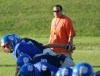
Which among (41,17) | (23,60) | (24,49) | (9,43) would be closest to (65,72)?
(23,60)

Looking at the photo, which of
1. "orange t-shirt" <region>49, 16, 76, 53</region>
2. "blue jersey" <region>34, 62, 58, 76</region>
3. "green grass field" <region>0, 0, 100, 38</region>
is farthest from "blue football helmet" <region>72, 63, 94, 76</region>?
"green grass field" <region>0, 0, 100, 38</region>

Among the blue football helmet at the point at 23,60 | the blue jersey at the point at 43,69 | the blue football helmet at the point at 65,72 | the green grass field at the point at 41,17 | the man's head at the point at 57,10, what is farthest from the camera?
the green grass field at the point at 41,17

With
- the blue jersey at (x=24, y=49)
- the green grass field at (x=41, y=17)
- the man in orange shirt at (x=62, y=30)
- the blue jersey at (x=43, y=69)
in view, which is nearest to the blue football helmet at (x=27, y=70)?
the blue jersey at (x=43, y=69)

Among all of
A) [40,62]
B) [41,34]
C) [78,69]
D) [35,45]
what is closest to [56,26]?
[35,45]

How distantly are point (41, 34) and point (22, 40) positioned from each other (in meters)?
33.0

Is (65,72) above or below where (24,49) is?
above

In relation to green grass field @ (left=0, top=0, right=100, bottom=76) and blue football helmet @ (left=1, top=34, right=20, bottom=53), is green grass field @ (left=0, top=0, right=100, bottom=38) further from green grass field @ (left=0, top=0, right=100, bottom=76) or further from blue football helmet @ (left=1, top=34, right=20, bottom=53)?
blue football helmet @ (left=1, top=34, right=20, bottom=53)

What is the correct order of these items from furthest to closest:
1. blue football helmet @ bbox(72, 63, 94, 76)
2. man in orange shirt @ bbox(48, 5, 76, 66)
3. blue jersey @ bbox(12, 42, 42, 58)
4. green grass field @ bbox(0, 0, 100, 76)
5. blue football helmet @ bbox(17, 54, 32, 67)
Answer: green grass field @ bbox(0, 0, 100, 76) → man in orange shirt @ bbox(48, 5, 76, 66) → blue jersey @ bbox(12, 42, 42, 58) → blue football helmet @ bbox(17, 54, 32, 67) → blue football helmet @ bbox(72, 63, 94, 76)

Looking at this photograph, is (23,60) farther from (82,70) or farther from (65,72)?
(82,70)

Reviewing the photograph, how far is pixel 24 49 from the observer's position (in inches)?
334

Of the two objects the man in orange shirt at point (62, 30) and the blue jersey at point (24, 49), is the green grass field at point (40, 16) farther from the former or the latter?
the blue jersey at point (24, 49)

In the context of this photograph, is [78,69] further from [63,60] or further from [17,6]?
[17,6]

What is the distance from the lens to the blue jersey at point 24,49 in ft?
27.7

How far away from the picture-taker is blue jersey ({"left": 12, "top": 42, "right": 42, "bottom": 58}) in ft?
27.7
